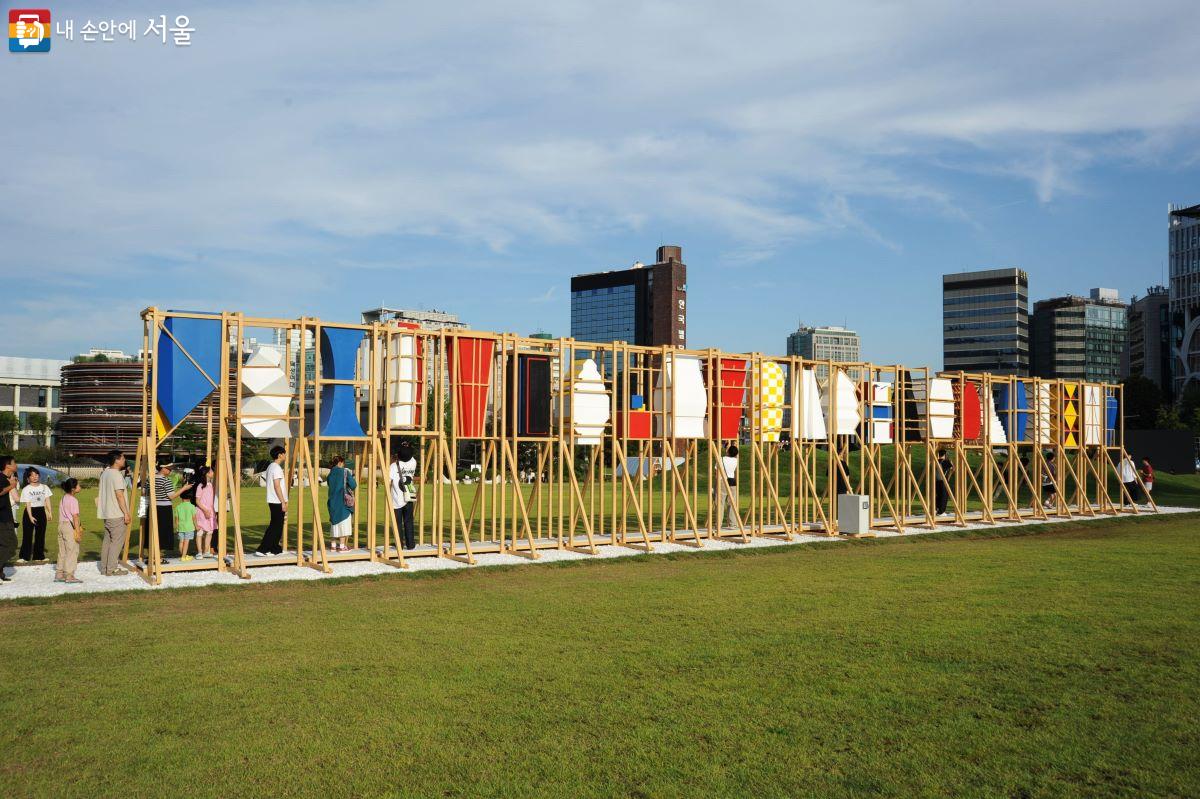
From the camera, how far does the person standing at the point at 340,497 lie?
18469 millimetres

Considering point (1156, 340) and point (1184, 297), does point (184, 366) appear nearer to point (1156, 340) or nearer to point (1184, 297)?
point (1184, 297)

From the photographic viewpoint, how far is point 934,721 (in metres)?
7.69

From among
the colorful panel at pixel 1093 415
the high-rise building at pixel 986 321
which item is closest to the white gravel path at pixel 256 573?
the colorful panel at pixel 1093 415

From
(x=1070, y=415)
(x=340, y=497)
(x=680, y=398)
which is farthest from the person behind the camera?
(x=1070, y=415)

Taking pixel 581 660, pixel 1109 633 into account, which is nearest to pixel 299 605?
pixel 581 660

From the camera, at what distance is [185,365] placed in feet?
53.2

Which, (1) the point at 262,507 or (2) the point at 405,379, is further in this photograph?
(1) the point at 262,507

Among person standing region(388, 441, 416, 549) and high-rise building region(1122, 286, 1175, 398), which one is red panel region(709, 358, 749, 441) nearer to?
person standing region(388, 441, 416, 549)

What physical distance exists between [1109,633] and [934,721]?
14.6 ft

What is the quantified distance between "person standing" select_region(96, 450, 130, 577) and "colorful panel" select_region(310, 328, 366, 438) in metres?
Answer: 3.34

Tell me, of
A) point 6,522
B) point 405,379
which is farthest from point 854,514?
point 6,522

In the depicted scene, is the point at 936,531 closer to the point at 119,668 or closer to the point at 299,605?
the point at 299,605

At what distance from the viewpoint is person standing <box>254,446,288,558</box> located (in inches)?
693

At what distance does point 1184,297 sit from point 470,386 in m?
158
